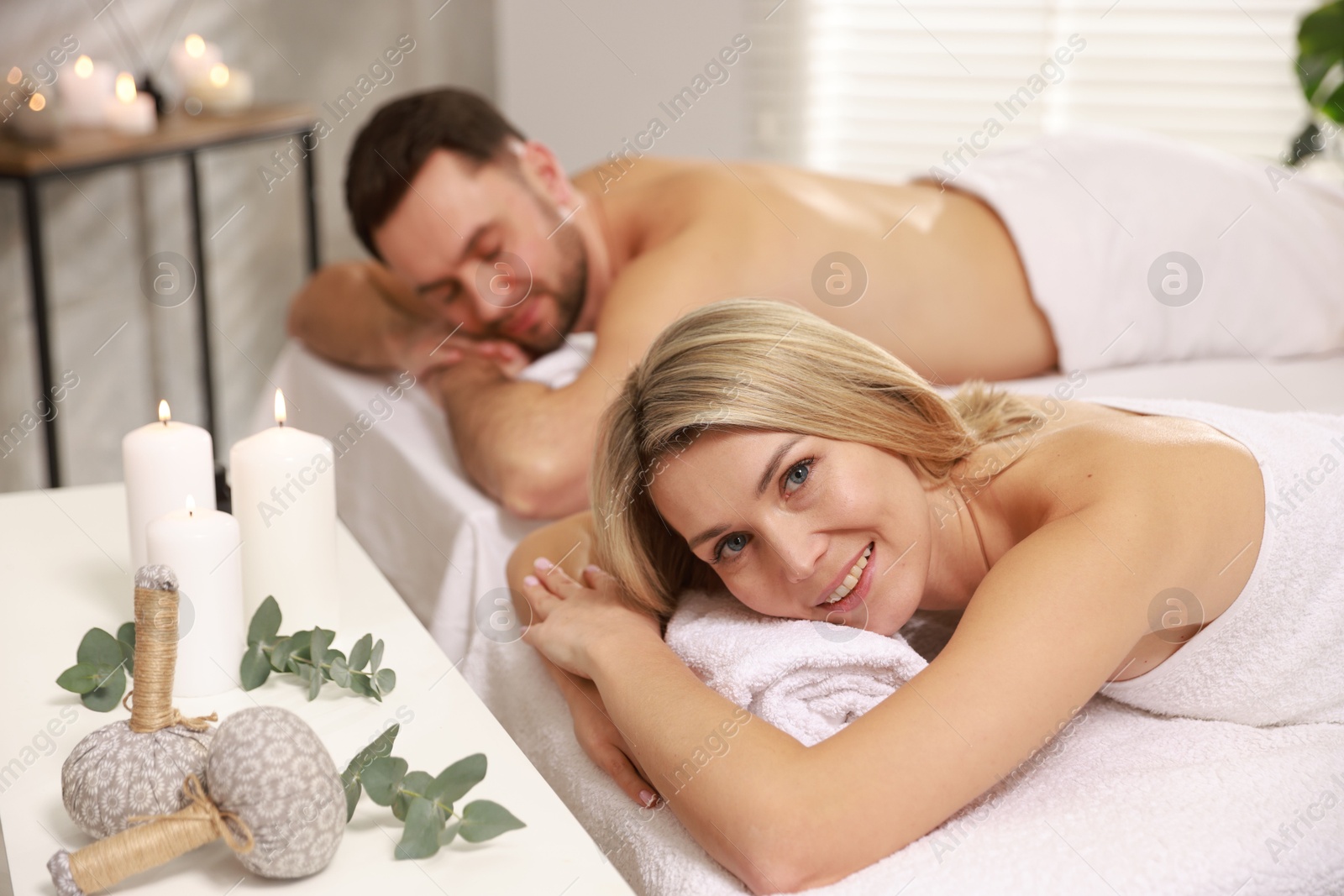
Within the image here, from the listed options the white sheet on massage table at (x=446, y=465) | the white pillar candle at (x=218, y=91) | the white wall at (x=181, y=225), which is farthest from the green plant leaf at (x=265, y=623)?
the white pillar candle at (x=218, y=91)

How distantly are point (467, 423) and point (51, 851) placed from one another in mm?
918

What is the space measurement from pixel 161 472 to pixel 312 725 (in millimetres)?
262

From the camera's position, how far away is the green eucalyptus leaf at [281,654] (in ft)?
2.87

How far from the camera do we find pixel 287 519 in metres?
0.93

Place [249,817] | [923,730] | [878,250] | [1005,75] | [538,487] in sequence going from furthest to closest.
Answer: [1005,75] < [878,250] < [538,487] < [923,730] < [249,817]

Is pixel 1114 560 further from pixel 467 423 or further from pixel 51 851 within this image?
pixel 467 423

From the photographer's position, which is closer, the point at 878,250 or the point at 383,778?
the point at 383,778

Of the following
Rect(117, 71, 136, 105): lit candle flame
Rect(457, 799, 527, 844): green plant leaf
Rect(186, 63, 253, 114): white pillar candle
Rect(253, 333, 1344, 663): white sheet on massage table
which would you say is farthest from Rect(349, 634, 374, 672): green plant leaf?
Rect(186, 63, 253, 114): white pillar candle

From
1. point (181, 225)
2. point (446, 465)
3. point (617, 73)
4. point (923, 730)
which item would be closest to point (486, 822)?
point (923, 730)

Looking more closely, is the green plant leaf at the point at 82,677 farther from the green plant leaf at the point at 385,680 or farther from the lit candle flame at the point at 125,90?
the lit candle flame at the point at 125,90

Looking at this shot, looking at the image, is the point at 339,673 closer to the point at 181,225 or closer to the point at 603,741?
the point at 603,741

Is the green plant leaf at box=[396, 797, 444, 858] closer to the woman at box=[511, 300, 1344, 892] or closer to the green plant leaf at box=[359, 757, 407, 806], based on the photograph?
the green plant leaf at box=[359, 757, 407, 806]

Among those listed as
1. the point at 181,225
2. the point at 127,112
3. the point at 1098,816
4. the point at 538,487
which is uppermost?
the point at 127,112

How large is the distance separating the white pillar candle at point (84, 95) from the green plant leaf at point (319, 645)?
1.63 metres
